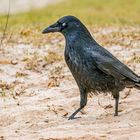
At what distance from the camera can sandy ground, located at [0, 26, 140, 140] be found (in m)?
7.75

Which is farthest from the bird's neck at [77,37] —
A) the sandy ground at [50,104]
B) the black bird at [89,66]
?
the sandy ground at [50,104]

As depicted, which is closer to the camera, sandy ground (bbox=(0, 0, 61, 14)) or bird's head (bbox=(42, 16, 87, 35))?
bird's head (bbox=(42, 16, 87, 35))

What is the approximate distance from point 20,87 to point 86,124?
213 cm

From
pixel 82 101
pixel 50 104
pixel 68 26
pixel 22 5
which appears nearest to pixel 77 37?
pixel 68 26

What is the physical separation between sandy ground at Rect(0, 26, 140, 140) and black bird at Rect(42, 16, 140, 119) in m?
0.31

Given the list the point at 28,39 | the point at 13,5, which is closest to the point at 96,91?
the point at 28,39

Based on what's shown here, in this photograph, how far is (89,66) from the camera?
828cm

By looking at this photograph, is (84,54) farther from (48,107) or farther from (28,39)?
(28,39)

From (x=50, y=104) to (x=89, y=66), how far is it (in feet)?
3.67

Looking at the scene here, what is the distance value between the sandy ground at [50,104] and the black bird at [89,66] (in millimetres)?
313

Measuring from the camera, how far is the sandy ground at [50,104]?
775 centimetres

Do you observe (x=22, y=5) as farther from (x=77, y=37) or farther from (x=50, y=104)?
(x=77, y=37)

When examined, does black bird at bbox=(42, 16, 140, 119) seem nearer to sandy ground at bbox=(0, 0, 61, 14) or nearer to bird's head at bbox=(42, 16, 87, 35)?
bird's head at bbox=(42, 16, 87, 35)

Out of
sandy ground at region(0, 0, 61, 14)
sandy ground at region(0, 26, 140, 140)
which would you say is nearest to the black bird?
sandy ground at region(0, 26, 140, 140)
